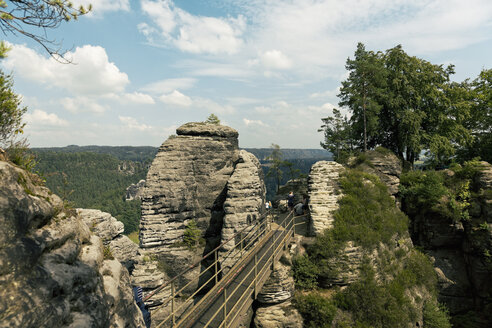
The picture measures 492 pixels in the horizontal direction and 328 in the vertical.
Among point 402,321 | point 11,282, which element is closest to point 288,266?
point 402,321

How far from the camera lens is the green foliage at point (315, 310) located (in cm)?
1191

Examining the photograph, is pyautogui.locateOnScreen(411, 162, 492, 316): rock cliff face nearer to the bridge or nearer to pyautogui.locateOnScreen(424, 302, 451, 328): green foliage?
pyautogui.locateOnScreen(424, 302, 451, 328): green foliage

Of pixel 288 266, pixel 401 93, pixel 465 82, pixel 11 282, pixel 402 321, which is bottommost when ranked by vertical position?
pixel 402 321

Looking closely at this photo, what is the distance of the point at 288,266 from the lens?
43.9 ft

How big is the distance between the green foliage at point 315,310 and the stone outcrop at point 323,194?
3.59 meters

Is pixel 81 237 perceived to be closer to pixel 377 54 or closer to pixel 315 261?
pixel 315 261

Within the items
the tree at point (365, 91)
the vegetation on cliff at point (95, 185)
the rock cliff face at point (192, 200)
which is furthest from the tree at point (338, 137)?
the vegetation on cliff at point (95, 185)

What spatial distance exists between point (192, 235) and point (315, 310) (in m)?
9.83

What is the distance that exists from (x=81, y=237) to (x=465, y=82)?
39215mm

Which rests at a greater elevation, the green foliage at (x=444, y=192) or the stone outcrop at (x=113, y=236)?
the green foliage at (x=444, y=192)

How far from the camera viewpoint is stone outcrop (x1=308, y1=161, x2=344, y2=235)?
14.9 m

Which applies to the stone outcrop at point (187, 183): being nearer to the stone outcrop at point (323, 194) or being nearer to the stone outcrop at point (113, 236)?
the stone outcrop at point (113, 236)

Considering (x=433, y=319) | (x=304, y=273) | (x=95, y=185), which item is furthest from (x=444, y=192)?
(x=95, y=185)

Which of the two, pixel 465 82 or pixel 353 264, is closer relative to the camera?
pixel 353 264
